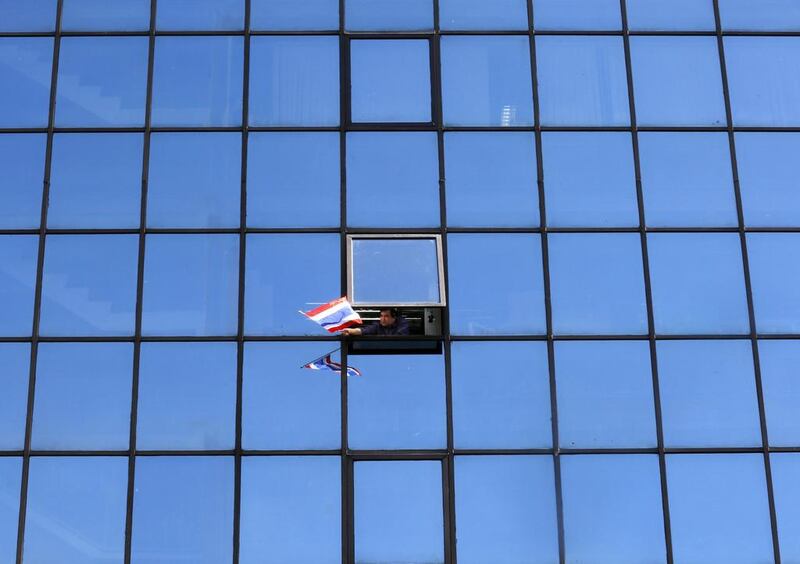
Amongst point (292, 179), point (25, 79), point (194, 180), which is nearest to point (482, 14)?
point (292, 179)

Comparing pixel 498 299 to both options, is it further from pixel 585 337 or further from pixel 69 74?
pixel 69 74

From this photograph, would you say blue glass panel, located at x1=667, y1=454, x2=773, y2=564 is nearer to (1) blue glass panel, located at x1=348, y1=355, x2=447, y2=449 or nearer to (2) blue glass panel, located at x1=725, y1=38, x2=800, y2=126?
(1) blue glass panel, located at x1=348, y1=355, x2=447, y2=449

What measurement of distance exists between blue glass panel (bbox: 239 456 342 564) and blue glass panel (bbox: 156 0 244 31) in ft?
21.9

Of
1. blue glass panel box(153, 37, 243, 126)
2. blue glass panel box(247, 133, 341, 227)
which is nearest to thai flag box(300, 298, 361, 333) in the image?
blue glass panel box(247, 133, 341, 227)

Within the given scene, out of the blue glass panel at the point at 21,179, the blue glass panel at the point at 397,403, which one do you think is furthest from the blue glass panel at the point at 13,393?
the blue glass panel at the point at 397,403

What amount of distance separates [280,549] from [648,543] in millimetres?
4957

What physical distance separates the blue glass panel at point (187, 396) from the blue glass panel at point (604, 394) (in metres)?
4.64

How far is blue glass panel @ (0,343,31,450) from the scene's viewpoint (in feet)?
49.9

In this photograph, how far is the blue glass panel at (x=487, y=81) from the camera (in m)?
16.6

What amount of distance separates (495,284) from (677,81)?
4.35 m

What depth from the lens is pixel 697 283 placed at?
16.0 metres

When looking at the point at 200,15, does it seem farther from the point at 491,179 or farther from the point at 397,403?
the point at 397,403

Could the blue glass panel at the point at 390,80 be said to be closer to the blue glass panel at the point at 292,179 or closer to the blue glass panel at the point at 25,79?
the blue glass panel at the point at 292,179

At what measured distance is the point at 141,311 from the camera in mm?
15688
